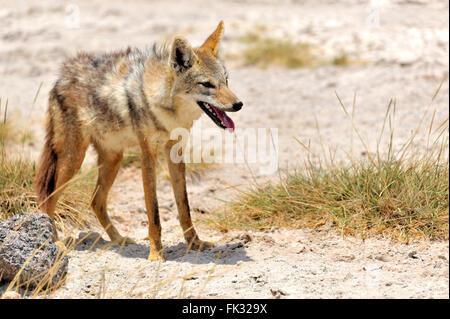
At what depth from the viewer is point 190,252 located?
5.79 meters

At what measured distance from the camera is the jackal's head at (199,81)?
530cm

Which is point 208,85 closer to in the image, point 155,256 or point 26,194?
point 155,256

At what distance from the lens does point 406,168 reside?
5988 mm

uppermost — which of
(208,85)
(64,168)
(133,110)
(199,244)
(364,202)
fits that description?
(208,85)

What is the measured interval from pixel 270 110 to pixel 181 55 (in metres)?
5.01

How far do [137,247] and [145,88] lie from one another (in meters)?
1.53

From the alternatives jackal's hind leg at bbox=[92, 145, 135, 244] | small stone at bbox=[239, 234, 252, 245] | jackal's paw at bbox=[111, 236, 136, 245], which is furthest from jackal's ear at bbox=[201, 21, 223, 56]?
jackal's paw at bbox=[111, 236, 136, 245]

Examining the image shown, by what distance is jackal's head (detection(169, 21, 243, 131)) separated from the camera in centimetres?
530

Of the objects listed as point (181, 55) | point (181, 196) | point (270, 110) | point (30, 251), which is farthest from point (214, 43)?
point (270, 110)

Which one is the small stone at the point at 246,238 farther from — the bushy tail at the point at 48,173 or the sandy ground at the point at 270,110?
the bushy tail at the point at 48,173

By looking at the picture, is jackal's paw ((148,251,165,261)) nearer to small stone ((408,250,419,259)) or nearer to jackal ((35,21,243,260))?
jackal ((35,21,243,260))

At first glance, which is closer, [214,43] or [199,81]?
[199,81]

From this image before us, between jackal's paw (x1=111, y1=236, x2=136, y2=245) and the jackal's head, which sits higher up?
the jackal's head

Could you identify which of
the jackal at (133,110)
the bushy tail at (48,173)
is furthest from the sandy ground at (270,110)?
the bushy tail at (48,173)
